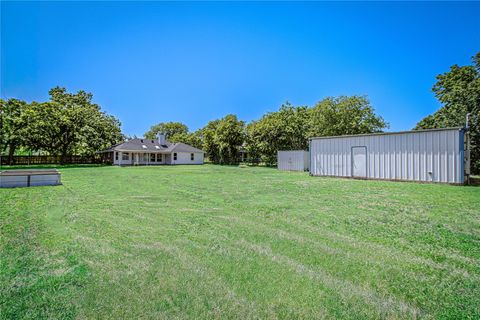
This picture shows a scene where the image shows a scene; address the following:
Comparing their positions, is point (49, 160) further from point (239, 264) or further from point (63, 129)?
point (239, 264)

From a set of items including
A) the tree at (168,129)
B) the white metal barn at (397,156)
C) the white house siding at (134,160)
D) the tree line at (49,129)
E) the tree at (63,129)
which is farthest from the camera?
the tree at (168,129)

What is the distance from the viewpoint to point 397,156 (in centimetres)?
1170

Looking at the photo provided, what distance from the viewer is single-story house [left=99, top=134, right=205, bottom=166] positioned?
101 feet

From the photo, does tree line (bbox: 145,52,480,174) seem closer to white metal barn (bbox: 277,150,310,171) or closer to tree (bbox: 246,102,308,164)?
tree (bbox: 246,102,308,164)

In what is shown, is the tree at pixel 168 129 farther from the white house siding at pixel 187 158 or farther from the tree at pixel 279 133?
the tree at pixel 279 133

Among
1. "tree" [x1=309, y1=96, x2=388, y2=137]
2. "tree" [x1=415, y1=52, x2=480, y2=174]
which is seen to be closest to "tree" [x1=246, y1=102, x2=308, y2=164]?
"tree" [x1=309, y1=96, x2=388, y2=137]

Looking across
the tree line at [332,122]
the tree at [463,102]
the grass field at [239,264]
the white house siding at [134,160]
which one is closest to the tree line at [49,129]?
the white house siding at [134,160]

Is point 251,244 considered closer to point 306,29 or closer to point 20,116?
point 306,29

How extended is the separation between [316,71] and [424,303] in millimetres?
23631

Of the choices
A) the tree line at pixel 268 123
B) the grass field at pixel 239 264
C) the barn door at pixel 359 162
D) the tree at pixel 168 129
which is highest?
the tree at pixel 168 129

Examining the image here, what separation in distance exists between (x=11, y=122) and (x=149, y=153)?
15184mm

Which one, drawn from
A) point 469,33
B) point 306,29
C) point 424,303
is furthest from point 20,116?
point 469,33

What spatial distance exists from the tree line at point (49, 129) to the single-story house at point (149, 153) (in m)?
2.60

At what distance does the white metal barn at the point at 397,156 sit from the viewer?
399 inches
